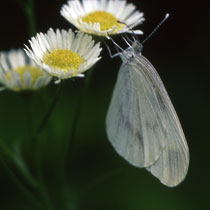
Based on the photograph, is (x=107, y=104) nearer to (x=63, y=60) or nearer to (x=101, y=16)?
(x=101, y=16)

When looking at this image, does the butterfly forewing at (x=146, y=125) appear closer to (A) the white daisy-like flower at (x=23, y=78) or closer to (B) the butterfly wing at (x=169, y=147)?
(B) the butterfly wing at (x=169, y=147)

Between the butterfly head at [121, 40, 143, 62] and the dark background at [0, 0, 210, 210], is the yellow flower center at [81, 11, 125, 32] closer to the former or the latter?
the butterfly head at [121, 40, 143, 62]

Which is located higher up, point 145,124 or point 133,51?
point 133,51

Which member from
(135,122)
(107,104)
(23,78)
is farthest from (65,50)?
(107,104)

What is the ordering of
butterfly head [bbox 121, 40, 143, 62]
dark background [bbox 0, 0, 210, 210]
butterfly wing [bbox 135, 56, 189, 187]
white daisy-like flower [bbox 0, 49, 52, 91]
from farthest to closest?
dark background [bbox 0, 0, 210, 210] → white daisy-like flower [bbox 0, 49, 52, 91] → butterfly head [bbox 121, 40, 143, 62] → butterfly wing [bbox 135, 56, 189, 187]

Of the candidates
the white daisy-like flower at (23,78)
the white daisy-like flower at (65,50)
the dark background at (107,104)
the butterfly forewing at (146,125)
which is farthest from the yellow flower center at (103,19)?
the dark background at (107,104)

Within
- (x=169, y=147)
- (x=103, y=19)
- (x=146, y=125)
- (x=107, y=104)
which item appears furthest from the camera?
(x=107, y=104)

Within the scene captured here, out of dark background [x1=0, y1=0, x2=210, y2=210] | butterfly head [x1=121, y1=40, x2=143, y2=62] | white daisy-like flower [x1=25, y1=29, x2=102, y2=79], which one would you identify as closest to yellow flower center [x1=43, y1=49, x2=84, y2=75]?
white daisy-like flower [x1=25, y1=29, x2=102, y2=79]

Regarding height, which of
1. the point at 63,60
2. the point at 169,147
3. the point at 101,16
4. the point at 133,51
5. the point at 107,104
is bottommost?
the point at 169,147
